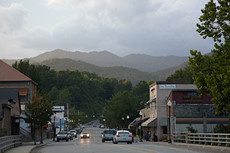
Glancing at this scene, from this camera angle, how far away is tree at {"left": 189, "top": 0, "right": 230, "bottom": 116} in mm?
26844

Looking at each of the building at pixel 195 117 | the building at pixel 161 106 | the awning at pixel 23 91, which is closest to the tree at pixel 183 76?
the building at pixel 161 106

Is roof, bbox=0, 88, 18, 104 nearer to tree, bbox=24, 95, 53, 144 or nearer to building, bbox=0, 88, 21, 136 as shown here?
building, bbox=0, 88, 21, 136

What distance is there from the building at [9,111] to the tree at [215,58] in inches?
755

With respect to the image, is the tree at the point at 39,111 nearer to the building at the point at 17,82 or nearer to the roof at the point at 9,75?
the building at the point at 17,82

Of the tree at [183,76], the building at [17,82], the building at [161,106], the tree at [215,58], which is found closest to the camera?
the tree at [215,58]

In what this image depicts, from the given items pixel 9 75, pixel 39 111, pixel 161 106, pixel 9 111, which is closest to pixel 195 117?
pixel 161 106

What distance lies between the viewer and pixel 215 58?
28266 mm

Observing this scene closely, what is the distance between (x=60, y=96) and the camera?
634 feet

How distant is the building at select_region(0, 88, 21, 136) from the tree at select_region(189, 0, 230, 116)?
19.2m

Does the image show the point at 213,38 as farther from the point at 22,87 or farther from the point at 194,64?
the point at 22,87

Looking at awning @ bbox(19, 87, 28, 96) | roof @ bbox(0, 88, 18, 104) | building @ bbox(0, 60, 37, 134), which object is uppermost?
building @ bbox(0, 60, 37, 134)

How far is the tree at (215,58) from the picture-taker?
26.8 m

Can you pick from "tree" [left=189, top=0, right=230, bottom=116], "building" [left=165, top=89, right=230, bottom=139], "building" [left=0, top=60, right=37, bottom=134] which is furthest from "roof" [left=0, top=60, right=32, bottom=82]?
"tree" [left=189, top=0, right=230, bottom=116]

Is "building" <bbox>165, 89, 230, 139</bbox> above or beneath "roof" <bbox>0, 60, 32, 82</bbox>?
beneath
